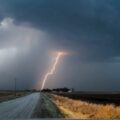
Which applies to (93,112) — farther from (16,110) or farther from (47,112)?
(16,110)

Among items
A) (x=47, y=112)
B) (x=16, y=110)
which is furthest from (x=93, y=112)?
(x=16, y=110)

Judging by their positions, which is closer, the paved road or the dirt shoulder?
the paved road

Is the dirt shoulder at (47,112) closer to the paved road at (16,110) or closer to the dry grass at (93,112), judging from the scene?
the paved road at (16,110)

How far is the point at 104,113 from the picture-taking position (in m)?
32.5

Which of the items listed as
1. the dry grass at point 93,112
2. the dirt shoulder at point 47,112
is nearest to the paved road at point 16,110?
the dirt shoulder at point 47,112

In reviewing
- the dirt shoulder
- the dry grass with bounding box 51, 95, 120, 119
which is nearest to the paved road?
the dirt shoulder

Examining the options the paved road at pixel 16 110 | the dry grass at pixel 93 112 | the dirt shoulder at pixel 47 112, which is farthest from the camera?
the dry grass at pixel 93 112

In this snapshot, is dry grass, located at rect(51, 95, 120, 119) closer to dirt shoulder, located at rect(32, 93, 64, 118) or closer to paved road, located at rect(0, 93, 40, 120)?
dirt shoulder, located at rect(32, 93, 64, 118)

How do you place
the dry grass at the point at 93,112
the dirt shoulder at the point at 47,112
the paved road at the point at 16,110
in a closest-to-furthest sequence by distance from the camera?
the paved road at the point at 16,110 → the dirt shoulder at the point at 47,112 → the dry grass at the point at 93,112

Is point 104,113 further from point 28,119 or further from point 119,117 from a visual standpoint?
point 28,119

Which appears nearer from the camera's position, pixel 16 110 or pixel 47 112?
pixel 47 112

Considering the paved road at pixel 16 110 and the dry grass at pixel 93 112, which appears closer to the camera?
the paved road at pixel 16 110

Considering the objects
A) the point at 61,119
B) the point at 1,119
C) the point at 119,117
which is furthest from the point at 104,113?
the point at 1,119

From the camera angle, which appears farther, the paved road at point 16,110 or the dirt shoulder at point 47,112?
the dirt shoulder at point 47,112
